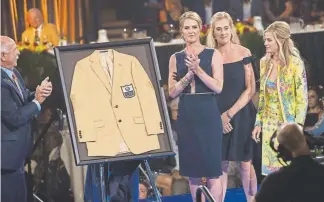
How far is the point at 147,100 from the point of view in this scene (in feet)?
20.8

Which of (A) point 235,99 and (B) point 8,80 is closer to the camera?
(B) point 8,80

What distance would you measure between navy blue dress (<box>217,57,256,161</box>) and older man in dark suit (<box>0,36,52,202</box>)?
1.57 metres

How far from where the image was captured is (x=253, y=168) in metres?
7.25

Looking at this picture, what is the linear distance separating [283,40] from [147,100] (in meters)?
1.31

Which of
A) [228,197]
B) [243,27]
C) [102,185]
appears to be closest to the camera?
[102,185]

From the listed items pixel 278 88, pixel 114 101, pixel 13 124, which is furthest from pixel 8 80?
pixel 278 88

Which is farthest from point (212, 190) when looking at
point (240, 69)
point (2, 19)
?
point (2, 19)

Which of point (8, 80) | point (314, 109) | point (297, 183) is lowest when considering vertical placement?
point (297, 183)

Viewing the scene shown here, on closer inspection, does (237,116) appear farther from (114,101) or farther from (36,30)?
(36,30)

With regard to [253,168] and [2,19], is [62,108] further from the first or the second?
[253,168]

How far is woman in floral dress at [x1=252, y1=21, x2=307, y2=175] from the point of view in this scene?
685 centimetres

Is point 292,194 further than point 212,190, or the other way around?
point 212,190

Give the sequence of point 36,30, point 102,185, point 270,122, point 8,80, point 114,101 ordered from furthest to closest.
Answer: point 36,30 < point 270,122 < point 114,101 < point 102,185 < point 8,80

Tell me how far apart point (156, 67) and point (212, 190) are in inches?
48.2
